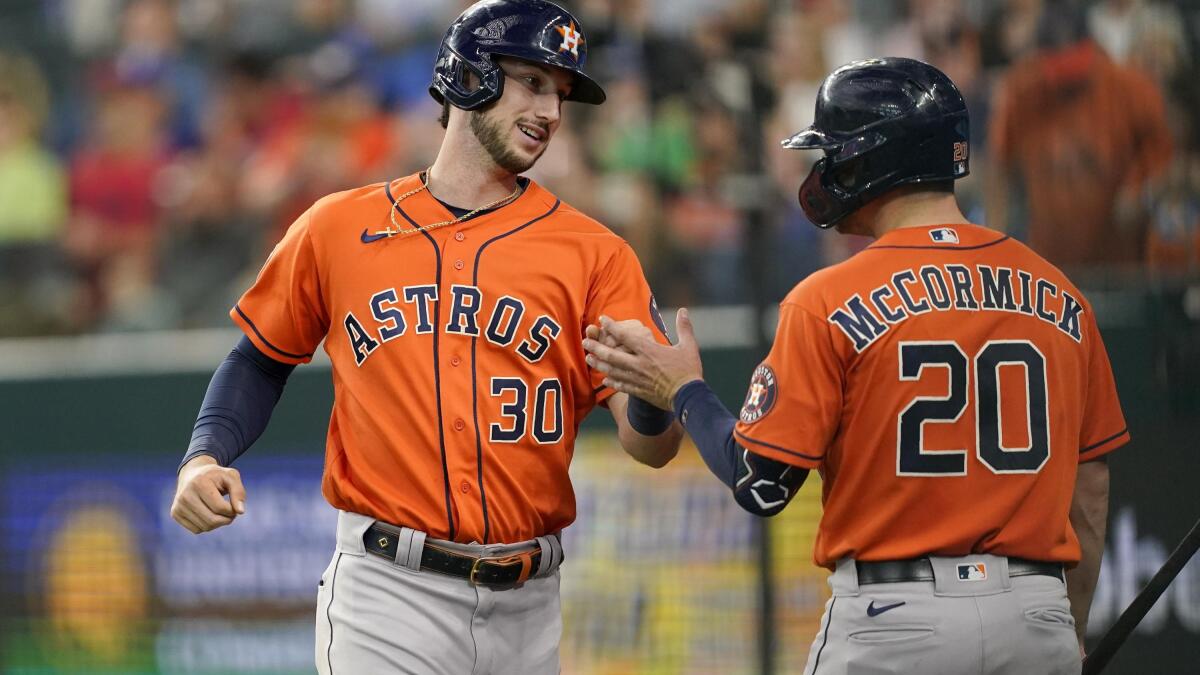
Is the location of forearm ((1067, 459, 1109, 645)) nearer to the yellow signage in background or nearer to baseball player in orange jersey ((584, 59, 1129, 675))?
baseball player in orange jersey ((584, 59, 1129, 675))

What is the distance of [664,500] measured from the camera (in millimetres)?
6188

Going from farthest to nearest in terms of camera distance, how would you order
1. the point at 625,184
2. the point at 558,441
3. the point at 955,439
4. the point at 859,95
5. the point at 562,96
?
the point at 625,184 < the point at 562,96 < the point at 558,441 < the point at 859,95 < the point at 955,439

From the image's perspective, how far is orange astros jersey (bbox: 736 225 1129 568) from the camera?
302cm

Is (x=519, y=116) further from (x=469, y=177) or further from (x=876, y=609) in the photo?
(x=876, y=609)

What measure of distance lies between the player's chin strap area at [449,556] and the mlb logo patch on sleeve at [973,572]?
103 centimetres

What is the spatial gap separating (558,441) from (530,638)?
1.57 feet

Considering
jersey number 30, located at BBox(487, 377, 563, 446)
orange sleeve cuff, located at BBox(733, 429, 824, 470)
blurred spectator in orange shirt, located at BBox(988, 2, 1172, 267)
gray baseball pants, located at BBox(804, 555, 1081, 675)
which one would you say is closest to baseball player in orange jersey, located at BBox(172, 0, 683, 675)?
jersey number 30, located at BBox(487, 377, 563, 446)

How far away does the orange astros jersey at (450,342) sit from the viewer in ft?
11.4

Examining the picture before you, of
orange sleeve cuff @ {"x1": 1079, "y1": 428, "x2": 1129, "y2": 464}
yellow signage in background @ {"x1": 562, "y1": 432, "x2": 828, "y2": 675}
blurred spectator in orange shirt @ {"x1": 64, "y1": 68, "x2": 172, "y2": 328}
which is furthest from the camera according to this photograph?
blurred spectator in orange shirt @ {"x1": 64, "y1": 68, "x2": 172, "y2": 328}

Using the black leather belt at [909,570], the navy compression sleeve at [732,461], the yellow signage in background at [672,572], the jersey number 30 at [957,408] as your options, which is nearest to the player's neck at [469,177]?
the navy compression sleeve at [732,461]

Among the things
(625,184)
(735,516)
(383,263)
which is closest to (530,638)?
(383,263)

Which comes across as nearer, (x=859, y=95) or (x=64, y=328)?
(x=859, y=95)

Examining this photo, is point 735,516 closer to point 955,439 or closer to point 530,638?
point 530,638

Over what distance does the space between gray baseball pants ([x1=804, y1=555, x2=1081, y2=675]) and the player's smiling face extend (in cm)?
136
